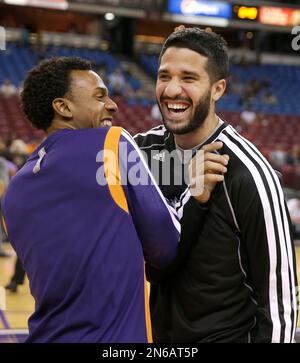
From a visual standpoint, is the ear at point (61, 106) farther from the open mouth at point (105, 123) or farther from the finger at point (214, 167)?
the finger at point (214, 167)

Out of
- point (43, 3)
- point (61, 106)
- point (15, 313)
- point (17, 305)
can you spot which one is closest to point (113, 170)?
point (61, 106)

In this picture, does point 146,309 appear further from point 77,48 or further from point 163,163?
point 77,48

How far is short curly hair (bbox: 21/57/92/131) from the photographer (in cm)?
159

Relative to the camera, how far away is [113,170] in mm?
1478

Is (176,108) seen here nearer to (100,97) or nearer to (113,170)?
(100,97)

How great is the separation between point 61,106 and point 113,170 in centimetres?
25

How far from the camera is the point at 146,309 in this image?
1.57 m

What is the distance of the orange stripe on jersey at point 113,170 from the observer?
58.0 inches

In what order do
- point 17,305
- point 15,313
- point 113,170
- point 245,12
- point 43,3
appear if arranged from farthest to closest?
point 245,12 < point 43,3 < point 17,305 < point 15,313 < point 113,170

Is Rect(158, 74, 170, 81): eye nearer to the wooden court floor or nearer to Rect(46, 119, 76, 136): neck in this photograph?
Rect(46, 119, 76, 136): neck

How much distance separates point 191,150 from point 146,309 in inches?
21.4

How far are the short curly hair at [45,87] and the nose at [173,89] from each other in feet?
0.84

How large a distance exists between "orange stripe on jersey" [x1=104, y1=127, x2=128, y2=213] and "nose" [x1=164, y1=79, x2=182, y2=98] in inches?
12.0

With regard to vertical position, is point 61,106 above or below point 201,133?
above
